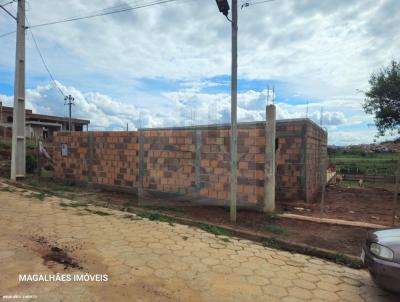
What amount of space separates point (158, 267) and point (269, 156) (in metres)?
3.50

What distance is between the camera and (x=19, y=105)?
472 inches

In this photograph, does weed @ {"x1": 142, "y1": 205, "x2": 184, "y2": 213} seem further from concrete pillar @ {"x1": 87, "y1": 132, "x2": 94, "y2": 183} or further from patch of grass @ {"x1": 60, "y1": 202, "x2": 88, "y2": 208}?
concrete pillar @ {"x1": 87, "y1": 132, "x2": 94, "y2": 183}

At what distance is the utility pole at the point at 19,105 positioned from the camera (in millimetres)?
11820

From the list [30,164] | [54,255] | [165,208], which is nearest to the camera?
[54,255]

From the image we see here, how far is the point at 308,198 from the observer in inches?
361

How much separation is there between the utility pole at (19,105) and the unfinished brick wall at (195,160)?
1.67 m

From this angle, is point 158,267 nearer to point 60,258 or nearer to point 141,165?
point 60,258

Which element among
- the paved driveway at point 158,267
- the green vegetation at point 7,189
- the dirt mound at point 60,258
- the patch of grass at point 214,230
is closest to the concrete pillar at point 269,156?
the patch of grass at point 214,230

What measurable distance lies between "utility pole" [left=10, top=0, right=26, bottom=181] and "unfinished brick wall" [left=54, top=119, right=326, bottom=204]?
1668 millimetres

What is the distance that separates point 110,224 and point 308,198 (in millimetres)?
5609

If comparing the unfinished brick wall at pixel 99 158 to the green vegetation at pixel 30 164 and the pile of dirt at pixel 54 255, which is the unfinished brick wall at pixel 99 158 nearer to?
the green vegetation at pixel 30 164

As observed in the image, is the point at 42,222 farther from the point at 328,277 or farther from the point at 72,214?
the point at 328,277

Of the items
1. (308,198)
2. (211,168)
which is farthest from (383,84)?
(211,168)

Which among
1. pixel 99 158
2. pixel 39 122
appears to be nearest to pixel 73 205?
pixel 99 158
